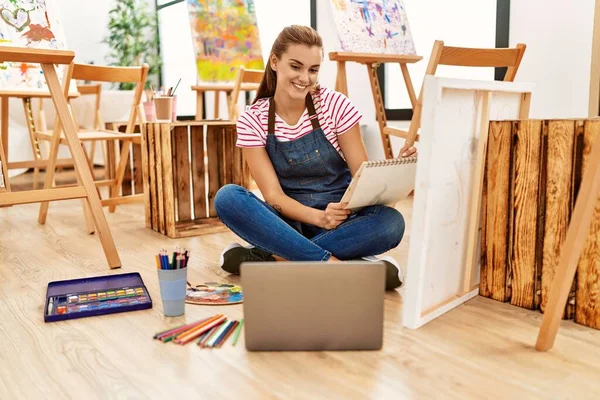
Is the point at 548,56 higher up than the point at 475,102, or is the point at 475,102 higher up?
the point at 548,56

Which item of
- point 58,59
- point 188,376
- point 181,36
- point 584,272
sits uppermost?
point 181,36

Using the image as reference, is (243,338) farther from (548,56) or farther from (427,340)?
(548,56)

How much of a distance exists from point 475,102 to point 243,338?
78cm

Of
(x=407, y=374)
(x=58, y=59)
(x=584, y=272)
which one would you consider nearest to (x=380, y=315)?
A: (x=407, y=374)

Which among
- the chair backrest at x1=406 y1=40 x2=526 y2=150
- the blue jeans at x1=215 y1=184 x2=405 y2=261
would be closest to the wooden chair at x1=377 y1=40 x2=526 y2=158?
the chair backrest at x1=406 y1=40 x2=526 y2=150

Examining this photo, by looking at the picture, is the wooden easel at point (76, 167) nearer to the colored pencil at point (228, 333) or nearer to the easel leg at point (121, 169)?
the colored pencil at point (228, 333)

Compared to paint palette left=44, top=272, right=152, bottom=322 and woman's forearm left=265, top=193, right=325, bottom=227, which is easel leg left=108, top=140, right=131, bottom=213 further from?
woman's forearm left=265, top=193, right=325, bottom=227

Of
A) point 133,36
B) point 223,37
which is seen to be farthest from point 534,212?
point 133,36

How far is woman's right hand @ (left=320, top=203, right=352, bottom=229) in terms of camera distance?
5.25 feet

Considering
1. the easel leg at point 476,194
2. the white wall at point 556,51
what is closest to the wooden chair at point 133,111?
the easel leg at point 476,194

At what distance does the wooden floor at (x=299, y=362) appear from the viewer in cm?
106

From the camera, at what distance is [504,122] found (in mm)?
1450

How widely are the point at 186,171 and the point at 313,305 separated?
4.93 ft

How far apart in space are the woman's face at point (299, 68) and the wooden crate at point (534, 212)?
1.71 feet
